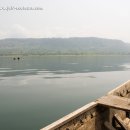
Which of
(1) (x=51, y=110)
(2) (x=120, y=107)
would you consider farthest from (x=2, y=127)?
(2) (x=120, y=107)

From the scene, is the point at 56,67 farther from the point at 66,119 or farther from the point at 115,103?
the point at 66,119

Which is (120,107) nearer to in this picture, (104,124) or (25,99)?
(104,124)

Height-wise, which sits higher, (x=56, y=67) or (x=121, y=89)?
(x=121, y=89)

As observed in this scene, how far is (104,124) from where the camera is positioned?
9.93m

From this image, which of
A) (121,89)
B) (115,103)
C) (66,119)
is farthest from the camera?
(121,89)

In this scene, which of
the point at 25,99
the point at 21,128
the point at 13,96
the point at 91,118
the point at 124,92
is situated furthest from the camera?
the point at 13,96

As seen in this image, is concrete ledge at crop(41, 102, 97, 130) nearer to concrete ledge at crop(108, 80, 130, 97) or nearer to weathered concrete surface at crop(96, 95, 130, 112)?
weathered concrete surface at crop(96, 95, 130, 112)

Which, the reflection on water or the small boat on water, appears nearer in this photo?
the small boat on water

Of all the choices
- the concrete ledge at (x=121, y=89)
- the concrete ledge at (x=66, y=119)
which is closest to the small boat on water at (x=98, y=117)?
the concrete ledge at (x=66, y=119)

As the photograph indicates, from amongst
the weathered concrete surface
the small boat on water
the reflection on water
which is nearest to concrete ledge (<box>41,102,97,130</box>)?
the small boat on water

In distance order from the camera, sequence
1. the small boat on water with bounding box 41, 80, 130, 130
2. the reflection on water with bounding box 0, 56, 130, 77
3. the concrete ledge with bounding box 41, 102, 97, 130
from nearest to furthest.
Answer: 1. the concrete ledge with bounding box 41, 102, 97, 130
2. the small boat on water with bounding box 41, 80, 130, 130
3. the reflection on water with bounding box 0, 56, 130, 77

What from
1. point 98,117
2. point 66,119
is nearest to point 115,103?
point 98,117

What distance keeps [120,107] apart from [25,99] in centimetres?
1671

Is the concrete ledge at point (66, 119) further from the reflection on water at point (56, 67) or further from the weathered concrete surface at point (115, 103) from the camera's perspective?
the reflection on water at point (56, 67)
